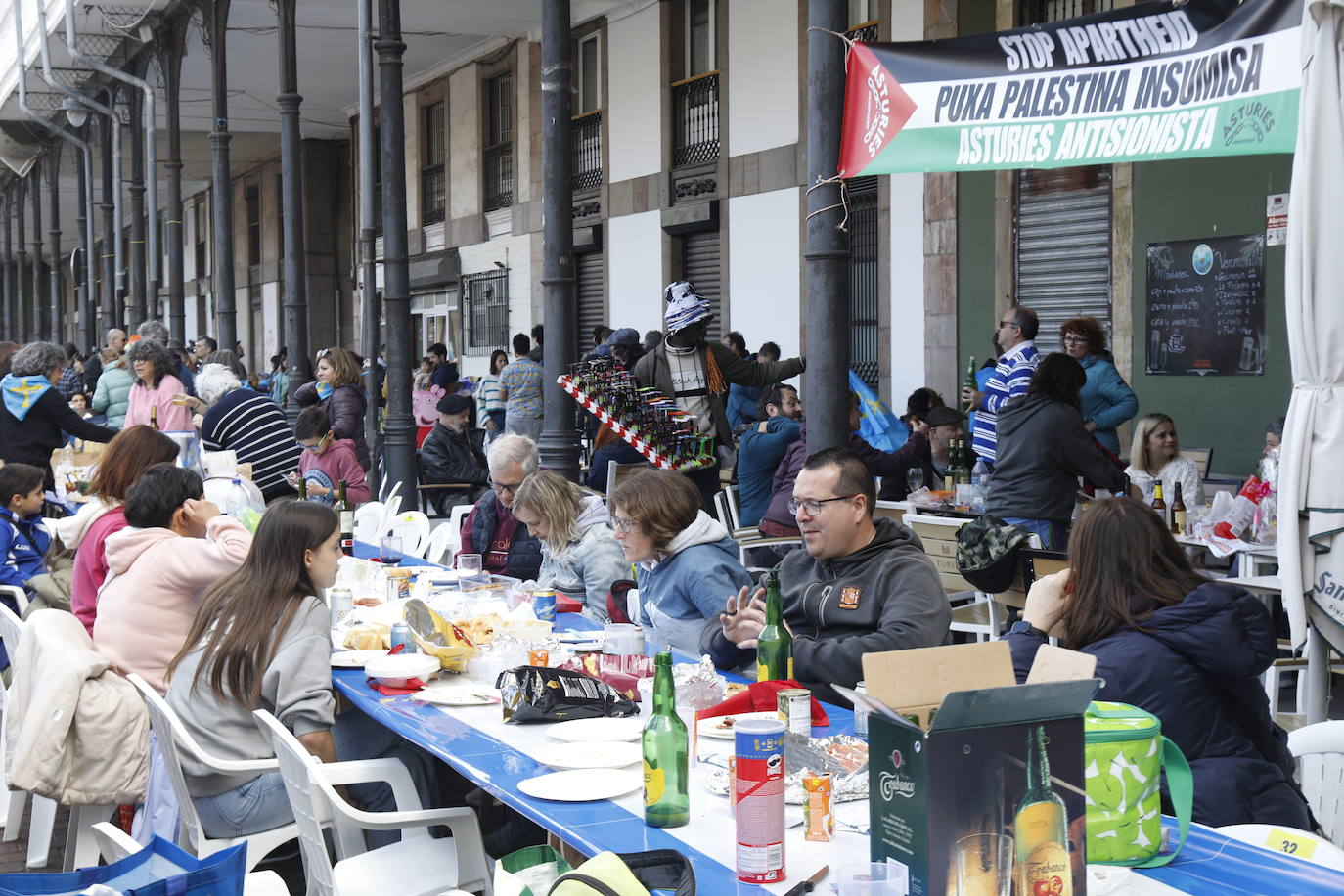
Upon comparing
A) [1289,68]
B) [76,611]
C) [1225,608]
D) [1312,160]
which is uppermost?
[1289,68]

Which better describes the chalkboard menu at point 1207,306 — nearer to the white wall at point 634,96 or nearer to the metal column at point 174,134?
the white wall at point 634,96

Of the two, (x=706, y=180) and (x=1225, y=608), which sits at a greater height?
(x=706, y=180)

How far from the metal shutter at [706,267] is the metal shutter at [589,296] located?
80.3 inches

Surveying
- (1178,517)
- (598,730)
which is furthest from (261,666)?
(1178,517)

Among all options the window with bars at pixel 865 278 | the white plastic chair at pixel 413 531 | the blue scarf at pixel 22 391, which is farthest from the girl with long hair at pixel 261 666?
the window with bars at pixel 865 278

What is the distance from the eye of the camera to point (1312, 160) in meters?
4.47

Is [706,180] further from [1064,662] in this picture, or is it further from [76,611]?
[1064,662]

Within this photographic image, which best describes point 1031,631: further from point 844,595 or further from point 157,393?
point 157,393

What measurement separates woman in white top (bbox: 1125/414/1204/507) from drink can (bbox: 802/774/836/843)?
5795mm

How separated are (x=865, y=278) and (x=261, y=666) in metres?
10.0

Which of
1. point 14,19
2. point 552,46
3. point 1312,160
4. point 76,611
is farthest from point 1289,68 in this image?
point 14,19

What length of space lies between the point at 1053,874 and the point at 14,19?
23691mm

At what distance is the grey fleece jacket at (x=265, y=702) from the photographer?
402 centimetres

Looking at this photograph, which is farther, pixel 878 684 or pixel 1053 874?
pixel 878 684
